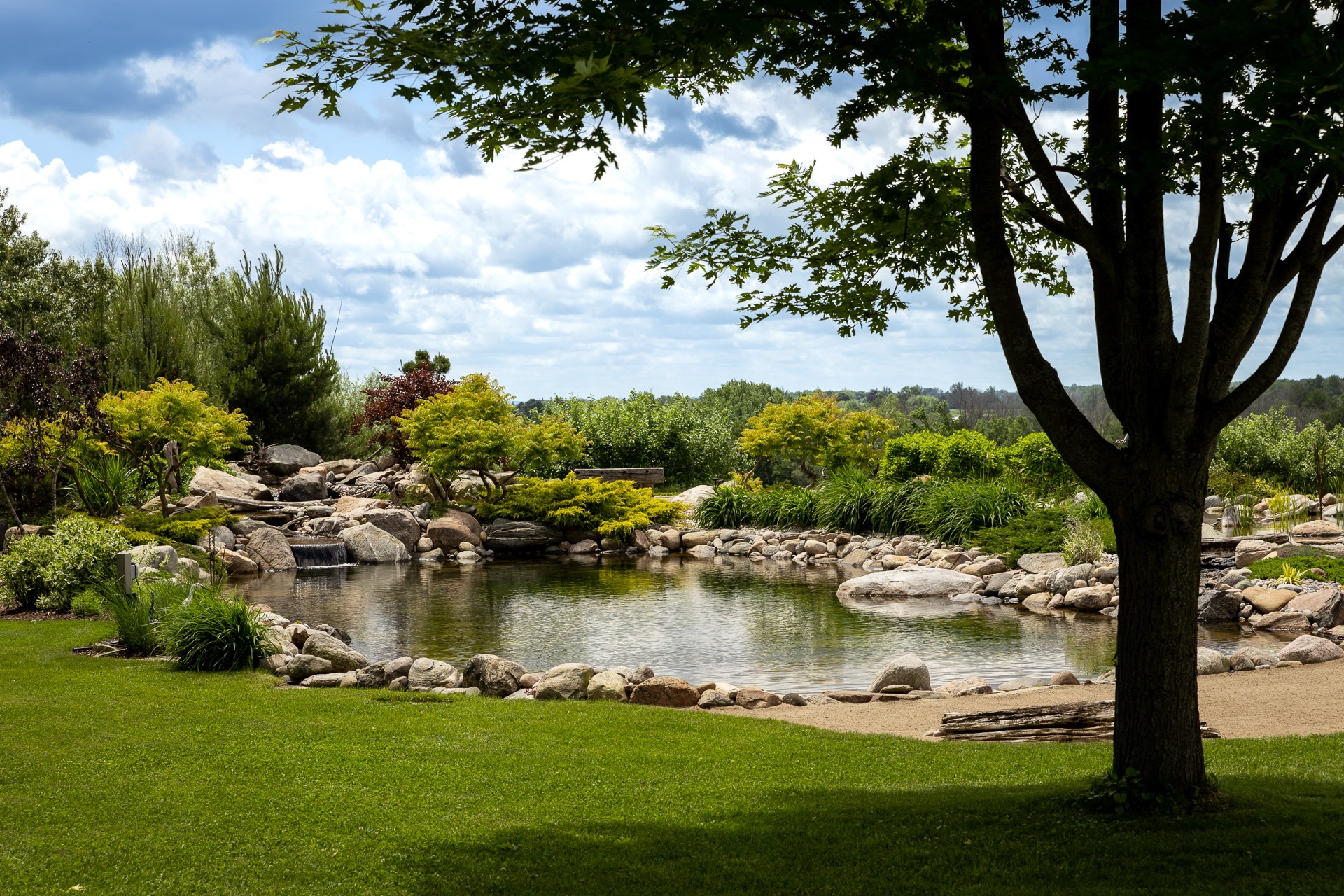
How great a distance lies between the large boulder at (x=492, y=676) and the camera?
8.43 m

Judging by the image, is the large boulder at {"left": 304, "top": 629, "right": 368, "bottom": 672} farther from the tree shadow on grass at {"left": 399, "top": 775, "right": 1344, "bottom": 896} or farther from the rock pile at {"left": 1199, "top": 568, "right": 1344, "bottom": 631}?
the rock pile at {"left": 1199, "top": 568, "right": 1344, "bottom": 631}

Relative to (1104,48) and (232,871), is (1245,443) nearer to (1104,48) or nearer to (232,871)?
(1104,48)

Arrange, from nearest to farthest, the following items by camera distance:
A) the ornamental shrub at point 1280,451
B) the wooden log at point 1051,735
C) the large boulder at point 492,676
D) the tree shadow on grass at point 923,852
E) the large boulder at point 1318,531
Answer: the tree shadow on grass at point 923,852, the wooden log at point 1051,735, the large boulder at point 492,676, the large boulder at point 1318,531, the ornamental shrub at point 1280,451

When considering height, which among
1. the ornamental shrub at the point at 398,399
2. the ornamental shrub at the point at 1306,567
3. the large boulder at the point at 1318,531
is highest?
the ornamental shrub at the point at 398,399

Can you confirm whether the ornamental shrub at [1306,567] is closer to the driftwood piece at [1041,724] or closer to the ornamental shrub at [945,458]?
the driftwood piece at [1041,724]

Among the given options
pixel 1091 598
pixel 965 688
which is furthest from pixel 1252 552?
pixel 965 688

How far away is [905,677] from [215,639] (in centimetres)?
629

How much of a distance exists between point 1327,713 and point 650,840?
5821 millimetres

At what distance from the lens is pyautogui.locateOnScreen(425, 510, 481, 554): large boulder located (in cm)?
2155

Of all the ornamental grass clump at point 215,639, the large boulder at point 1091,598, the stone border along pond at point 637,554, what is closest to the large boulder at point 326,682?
the stone border along pond at point 637,554

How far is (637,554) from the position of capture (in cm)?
2217

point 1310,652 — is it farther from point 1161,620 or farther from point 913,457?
point 913,457

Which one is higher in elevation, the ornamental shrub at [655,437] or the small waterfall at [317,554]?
the ornamental shrub at [655,437]

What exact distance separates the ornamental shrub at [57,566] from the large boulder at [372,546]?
29.0 ft
